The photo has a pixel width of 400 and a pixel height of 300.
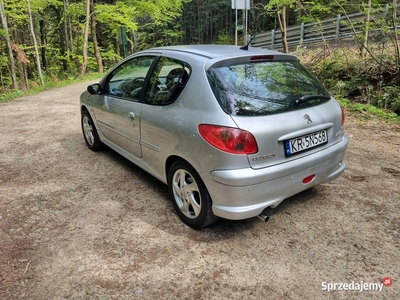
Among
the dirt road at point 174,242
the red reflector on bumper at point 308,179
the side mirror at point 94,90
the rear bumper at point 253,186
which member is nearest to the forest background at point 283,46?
the dirt road at point 174,242

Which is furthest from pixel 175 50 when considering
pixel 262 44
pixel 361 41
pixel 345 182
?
pixel 262 44

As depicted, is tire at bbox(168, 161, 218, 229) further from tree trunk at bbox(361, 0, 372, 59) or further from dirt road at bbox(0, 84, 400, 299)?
tree trunk at bbox(361, 0, 372, 59)

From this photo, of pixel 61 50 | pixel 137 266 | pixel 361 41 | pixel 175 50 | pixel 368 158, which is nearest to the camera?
pixel 137 266

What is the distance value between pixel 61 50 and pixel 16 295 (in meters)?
23.6

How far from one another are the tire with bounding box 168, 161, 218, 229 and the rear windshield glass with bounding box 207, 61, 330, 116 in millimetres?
696

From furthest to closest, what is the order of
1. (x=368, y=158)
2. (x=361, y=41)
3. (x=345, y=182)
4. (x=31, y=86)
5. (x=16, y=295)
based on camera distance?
1. (x=31, y=86)
2. (x=361, y=41)
3. (x=368, y=158)
4. (x=345, y=182)
5. (x=16, y=295)

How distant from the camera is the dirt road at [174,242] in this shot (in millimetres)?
2160

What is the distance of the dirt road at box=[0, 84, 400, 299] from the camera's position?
2160mm

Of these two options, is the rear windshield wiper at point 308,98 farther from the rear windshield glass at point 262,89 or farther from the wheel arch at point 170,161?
the wheel arch at point 170,161

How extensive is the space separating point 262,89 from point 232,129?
0.58 m

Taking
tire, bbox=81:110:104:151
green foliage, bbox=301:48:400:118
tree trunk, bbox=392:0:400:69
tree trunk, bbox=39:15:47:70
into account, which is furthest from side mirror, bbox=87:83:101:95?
tree trunk, bbox=39:15:47:70

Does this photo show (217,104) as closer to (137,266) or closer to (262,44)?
(137,266)

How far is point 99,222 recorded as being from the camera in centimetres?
297

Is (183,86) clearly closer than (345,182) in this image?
Yes
